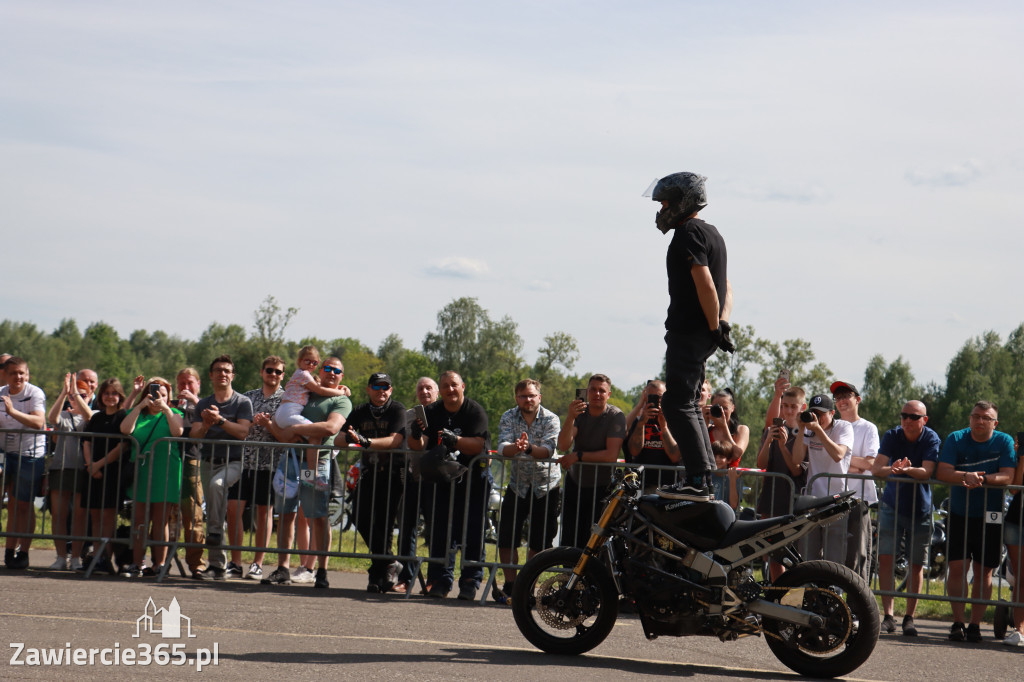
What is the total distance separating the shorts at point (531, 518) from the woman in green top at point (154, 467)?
3.10 metres

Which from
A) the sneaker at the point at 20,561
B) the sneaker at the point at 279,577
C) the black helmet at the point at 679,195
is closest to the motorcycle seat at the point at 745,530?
the black helmet at the point at 679,195

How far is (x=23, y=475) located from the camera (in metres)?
12.0

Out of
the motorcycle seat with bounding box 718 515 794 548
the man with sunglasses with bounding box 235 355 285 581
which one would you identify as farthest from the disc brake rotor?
the man with sunglasses with bounding box 235 355 285 581

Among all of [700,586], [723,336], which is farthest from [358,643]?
[723,336]

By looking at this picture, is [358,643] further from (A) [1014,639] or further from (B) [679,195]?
(A) [1014,639]

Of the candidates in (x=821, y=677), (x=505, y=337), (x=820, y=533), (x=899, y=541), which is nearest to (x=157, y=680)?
(x=821, y=677)

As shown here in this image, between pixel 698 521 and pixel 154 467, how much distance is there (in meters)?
6.19

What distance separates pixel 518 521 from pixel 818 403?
2.85 meters

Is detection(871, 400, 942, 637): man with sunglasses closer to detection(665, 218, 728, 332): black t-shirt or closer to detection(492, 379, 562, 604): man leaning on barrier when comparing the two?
detection(492, 379, 562, 604): man leaning on barrier

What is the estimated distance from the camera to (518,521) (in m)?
11.1

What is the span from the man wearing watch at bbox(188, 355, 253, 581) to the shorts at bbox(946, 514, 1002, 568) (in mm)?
6325

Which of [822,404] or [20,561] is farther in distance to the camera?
[20,561]

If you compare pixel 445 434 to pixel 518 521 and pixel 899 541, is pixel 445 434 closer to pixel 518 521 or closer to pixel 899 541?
pixel 518 521

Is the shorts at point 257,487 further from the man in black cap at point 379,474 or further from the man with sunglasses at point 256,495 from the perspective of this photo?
the man in black cap at point 379,474
